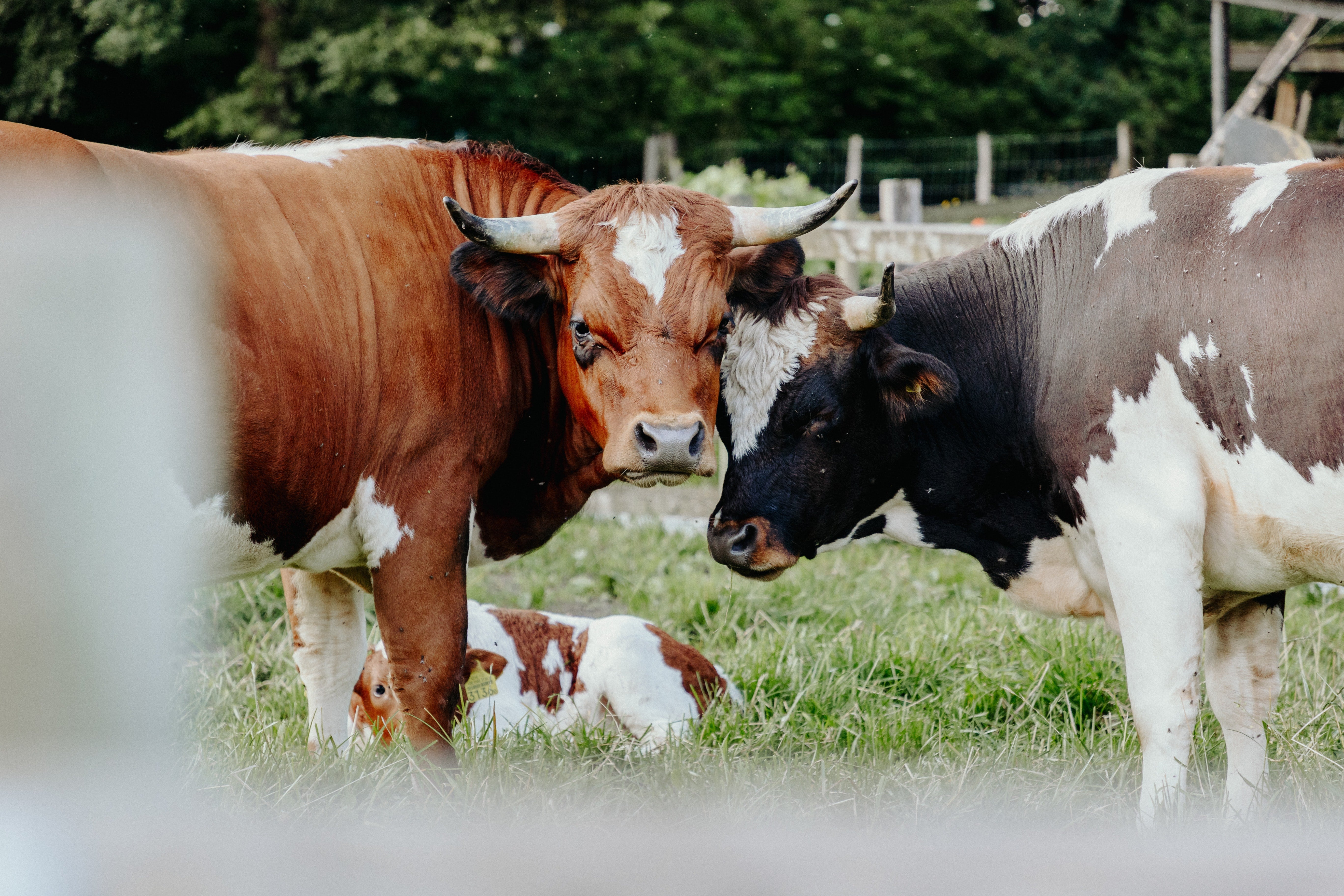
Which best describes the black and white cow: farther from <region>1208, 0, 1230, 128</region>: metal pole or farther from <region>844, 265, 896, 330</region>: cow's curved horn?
<region>1208, 0, 1230, 128</region>: metal pole

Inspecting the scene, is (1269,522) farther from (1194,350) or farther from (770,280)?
(770,280)

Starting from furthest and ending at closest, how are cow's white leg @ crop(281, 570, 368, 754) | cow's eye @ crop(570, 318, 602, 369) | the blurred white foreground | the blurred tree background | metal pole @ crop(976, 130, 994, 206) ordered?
metal pole @ crop(976, 130, 994, 206), the blurred tree background, cow's white leg @ crop(281, 570, 368, 754), cow's eye @ crop(570, 318, 602, 369), the blurred white foreground

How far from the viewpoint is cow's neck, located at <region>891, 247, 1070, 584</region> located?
3643 mm

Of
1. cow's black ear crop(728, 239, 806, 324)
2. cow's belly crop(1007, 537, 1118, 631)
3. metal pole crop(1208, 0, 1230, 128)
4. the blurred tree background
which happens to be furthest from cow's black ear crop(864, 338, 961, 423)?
the blurred tree background

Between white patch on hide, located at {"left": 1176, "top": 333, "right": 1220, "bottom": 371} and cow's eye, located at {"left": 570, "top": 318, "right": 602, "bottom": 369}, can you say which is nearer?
white patch on hide, located at {"left": 1176, "top": 333, "right": 1220, "bottom": 371}

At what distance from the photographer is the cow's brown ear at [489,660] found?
4.38m

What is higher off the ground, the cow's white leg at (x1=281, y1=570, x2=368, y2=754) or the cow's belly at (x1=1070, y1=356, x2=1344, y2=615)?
the cow's belly at (x1=1070, y1=356, x2=1344, y2=615)

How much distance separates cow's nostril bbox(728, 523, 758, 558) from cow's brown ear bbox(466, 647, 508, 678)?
3.93ft

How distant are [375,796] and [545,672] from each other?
60.3 inches

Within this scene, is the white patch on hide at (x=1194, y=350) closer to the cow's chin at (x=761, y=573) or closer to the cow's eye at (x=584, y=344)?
the cow's chin at (x=761, y=573)

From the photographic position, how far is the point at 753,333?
144 inches

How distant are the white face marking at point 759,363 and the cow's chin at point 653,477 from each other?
575 mm

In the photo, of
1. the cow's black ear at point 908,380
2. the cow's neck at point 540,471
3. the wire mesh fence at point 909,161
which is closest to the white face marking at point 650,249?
the cow's neck at point 540,471

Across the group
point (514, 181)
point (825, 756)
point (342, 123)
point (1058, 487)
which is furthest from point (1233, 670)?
point (342, 123)
